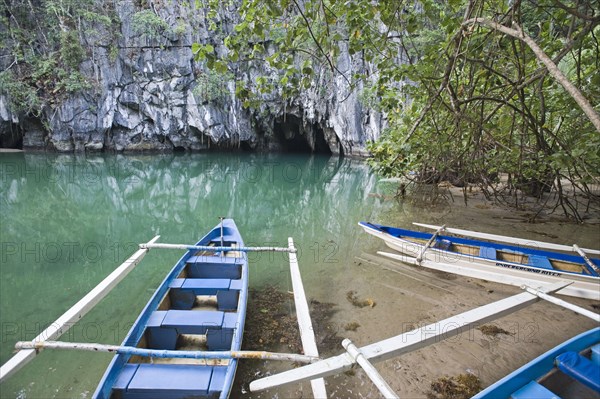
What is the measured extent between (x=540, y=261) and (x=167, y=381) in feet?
13.1

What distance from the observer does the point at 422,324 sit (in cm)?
299

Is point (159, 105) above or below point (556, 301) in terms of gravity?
above

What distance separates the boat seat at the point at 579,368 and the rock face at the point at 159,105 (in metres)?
17.2

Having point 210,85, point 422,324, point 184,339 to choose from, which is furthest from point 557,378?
point 210,85

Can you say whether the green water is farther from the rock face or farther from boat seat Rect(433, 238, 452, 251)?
the rock face

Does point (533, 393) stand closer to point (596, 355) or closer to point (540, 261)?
point (596, 355)

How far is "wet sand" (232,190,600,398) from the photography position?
229cm

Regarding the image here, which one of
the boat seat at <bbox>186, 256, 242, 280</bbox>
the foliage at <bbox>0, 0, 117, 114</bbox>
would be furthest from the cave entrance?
the boat seat at <bbox>186, 256, 242, 280</bbox>

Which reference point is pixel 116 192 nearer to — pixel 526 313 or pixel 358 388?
pixel 358 388

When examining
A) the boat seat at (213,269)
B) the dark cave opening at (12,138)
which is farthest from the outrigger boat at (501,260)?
the dark cave opening at (12,138)

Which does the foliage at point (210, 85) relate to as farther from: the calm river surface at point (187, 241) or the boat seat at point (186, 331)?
the boat seat at point (186, 331)

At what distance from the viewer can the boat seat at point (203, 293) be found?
2857 millimetres

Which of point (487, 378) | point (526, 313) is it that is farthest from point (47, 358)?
point (526, 313)

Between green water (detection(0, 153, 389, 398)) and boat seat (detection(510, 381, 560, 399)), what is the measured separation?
2.21m
